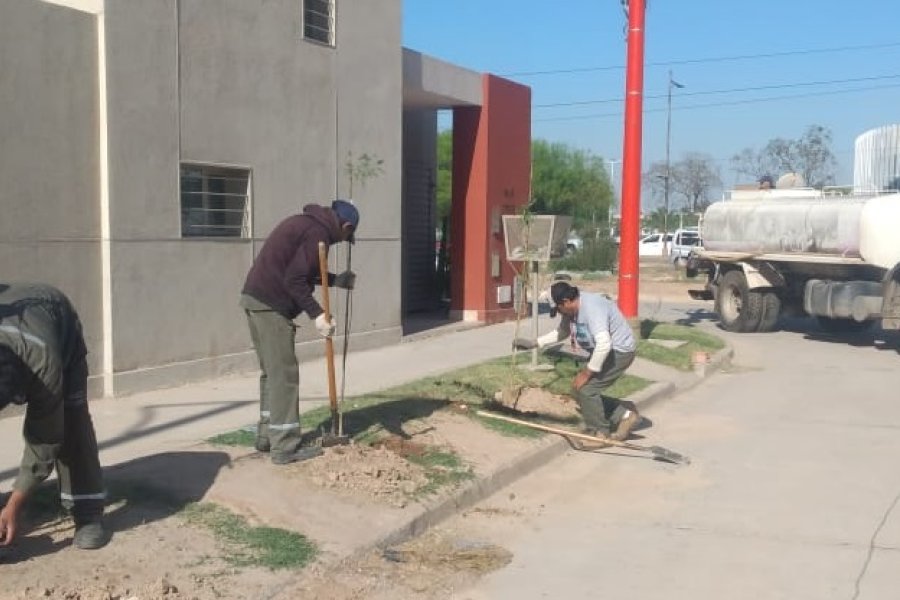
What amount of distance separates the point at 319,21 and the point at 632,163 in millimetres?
4798

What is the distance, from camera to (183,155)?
10.1m

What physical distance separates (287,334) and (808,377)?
8.98 metres

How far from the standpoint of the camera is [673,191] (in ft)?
273

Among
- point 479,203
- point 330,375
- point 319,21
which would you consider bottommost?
point 330,375

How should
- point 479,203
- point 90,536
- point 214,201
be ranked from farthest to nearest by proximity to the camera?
point 479,203, point 214,201, point 90,536

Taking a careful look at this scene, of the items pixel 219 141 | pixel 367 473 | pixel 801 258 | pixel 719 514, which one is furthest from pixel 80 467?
pixel 801 258

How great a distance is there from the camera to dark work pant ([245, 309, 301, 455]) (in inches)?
259

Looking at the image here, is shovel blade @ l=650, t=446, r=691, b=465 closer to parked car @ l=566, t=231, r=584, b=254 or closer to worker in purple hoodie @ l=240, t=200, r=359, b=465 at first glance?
worker in purple hoodie @ l=240, t=200, r=359, b=465

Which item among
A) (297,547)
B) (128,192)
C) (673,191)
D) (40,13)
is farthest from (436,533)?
(673,191)

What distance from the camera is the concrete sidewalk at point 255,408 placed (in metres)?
6.94

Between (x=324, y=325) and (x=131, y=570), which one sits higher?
(x=324, y=325)

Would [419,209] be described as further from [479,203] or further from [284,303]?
[284,303]

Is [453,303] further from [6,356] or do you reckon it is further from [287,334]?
[6,356]

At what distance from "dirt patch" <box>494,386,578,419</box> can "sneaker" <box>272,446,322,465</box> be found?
305 cm
